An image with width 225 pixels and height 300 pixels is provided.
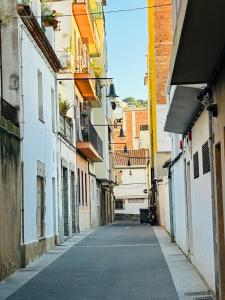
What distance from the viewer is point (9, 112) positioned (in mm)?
15789

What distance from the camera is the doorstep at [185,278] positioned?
1063 centimetres

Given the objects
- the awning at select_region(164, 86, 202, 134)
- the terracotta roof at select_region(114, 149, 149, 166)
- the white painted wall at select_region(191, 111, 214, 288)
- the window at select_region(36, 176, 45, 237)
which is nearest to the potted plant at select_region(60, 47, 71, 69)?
the window at select_region(36, 176, 45, 237)

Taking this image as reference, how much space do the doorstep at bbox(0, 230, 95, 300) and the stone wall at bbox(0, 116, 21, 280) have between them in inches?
7.2

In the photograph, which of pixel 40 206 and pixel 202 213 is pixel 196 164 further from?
pixel 40 206

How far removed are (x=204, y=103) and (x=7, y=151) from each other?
18.3 ft

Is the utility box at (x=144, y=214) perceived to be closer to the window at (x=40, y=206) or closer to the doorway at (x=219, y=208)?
the window at (x=40, y=206)

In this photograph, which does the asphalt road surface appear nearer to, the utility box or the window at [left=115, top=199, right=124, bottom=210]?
the utility box

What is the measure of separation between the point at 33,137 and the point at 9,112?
96.2 inches

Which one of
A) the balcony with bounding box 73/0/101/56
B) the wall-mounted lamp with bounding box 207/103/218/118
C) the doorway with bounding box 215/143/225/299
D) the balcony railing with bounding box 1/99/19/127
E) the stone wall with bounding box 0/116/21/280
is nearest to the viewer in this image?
the wall-mounted lamp with bounding box 207/103/218/118

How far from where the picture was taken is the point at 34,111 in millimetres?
18531

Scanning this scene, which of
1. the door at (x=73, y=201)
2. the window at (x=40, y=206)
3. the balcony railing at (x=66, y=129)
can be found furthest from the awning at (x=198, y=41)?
the door at (x=73, y=201)

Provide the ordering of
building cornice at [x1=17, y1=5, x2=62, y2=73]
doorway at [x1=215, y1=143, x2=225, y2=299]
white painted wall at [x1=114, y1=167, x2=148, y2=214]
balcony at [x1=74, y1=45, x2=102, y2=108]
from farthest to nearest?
1. white painted wall at [x1=114, y1=167, x2=148, y2=214]
2. balcony at [x1=74, y1=45, x2=102, y2=108]
3. building cornice at [x1=17, y1=5, x2=62, y2=73]
4. doorway at [x1=215, y1=143, x2=225, y2=299]

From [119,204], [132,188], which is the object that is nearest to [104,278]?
[119,204]

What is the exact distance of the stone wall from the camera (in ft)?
44.5
